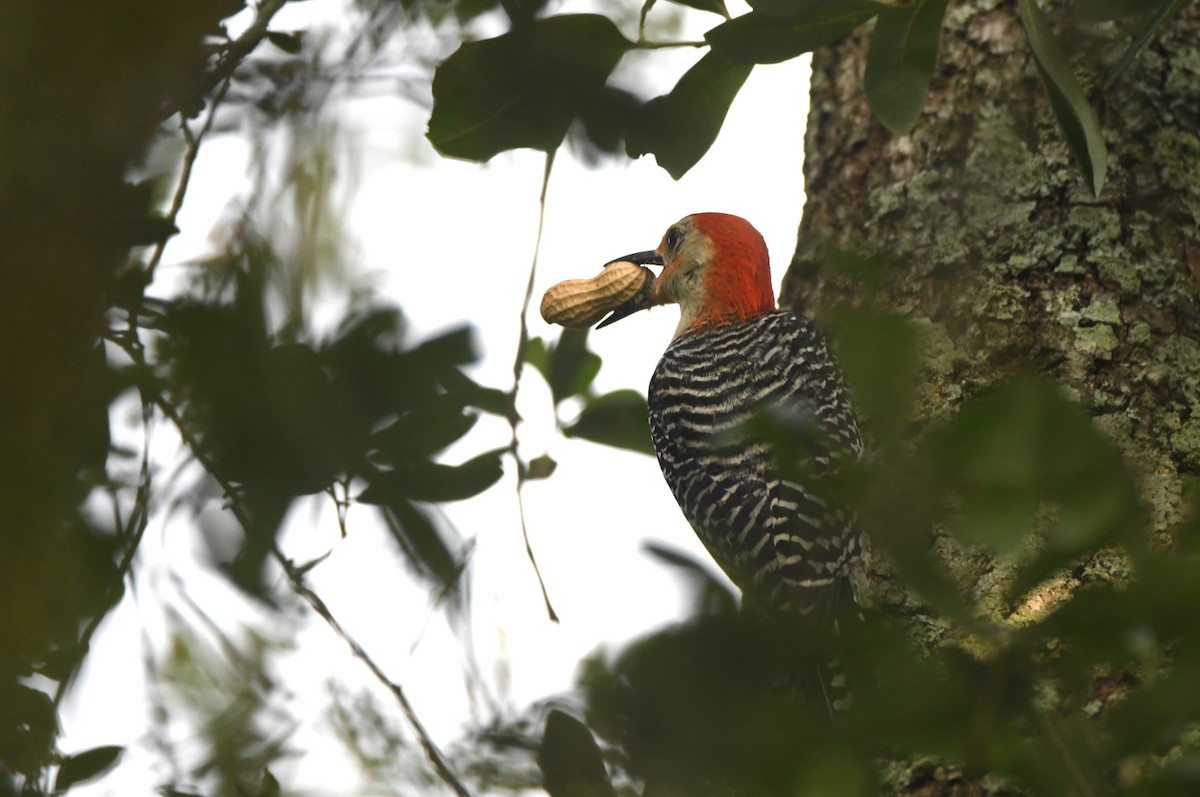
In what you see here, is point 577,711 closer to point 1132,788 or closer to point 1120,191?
point 1132,788

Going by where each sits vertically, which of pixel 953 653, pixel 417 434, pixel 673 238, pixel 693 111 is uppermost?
pixel 673 238

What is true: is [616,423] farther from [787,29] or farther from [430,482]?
[430,482]

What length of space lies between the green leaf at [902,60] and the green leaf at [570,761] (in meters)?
1.36

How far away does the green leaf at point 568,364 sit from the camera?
2863 millimetres

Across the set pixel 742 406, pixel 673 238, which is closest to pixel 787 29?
pixel 742 406

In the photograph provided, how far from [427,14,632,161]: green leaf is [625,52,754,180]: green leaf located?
18 cm

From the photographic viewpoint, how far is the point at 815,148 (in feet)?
12.2

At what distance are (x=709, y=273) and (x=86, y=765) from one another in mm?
3000

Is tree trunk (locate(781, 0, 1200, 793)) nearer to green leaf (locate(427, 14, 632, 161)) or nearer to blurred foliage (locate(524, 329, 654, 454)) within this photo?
blurred foliage (locate(524, 329, 654, 454))

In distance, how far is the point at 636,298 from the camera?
457 centimetres

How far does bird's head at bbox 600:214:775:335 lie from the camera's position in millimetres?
4348

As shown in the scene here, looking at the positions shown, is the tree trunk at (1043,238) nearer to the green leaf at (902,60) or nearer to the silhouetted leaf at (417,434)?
the green leaf at (902,60)

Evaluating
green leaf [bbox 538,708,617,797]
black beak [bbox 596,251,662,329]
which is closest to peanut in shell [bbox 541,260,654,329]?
black beak [bbox 596,251,662,329]

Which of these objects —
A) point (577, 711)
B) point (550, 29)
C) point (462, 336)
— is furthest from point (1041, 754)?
point (550, 29)
